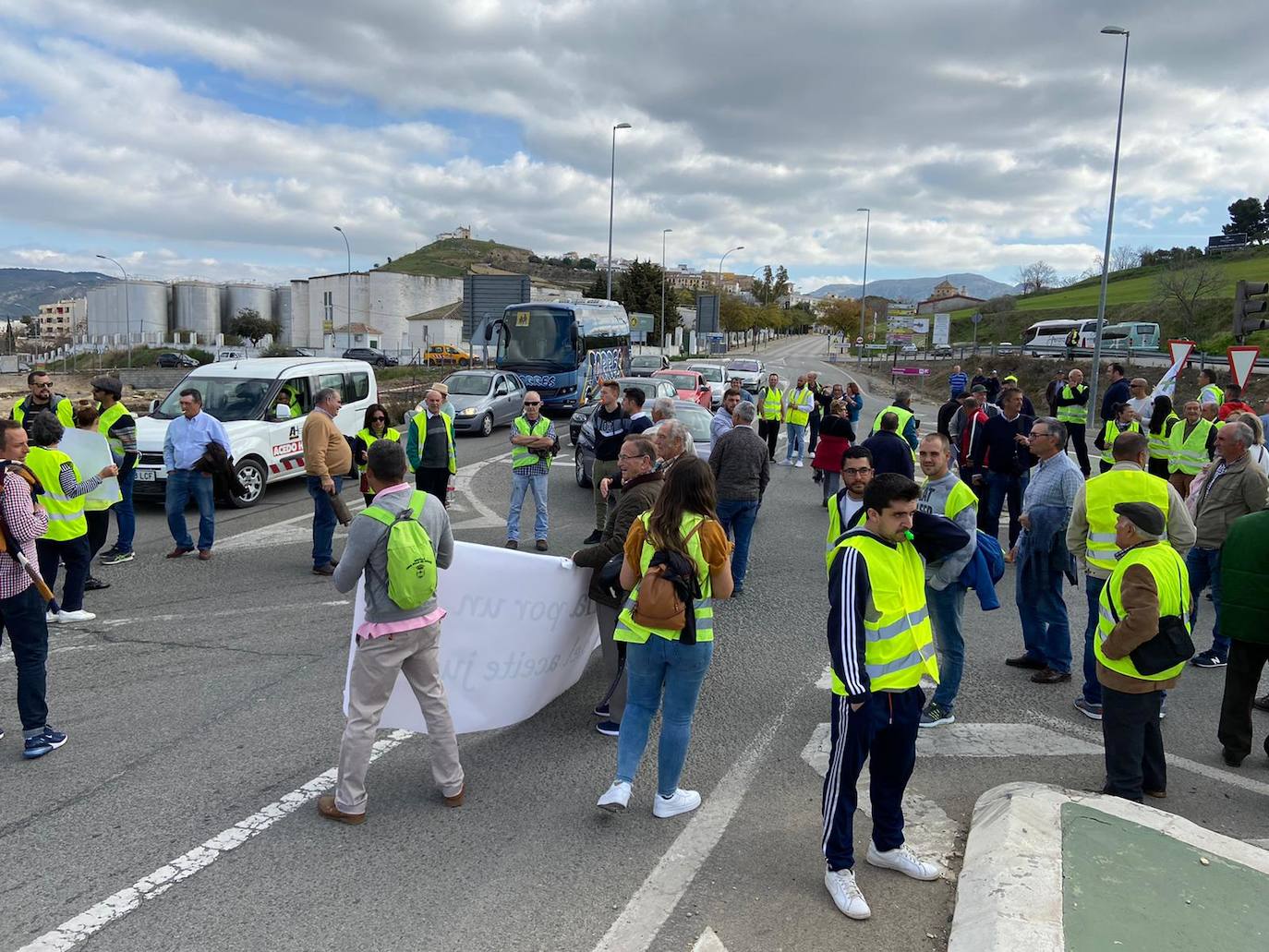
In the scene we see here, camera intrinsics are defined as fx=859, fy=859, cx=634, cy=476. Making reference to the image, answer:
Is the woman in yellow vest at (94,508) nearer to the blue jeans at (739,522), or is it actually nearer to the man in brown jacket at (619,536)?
the man in brown jacket at (619,536)

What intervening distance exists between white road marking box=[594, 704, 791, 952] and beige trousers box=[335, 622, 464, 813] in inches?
51.4

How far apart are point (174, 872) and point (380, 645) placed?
49.8 inches

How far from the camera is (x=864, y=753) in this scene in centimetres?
359

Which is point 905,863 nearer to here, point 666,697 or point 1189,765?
point 666,697

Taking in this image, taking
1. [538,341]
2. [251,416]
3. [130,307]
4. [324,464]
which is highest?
[130,307]

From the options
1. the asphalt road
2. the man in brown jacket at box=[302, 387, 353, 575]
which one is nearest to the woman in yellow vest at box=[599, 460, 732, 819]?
the asphalt road

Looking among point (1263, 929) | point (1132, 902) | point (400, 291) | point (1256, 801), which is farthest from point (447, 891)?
point (400, 291)

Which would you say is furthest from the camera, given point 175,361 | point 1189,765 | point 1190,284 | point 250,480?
point 175,361

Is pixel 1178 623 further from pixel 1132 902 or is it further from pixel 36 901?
pixel 36 901

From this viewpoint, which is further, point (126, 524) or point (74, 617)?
point (126, 524)

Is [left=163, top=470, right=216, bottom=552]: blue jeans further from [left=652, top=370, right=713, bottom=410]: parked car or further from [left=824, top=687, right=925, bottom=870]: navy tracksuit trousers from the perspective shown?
[left=652, top=370, right=713, bottom=410]: parked car

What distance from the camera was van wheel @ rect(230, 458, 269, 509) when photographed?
1188cm

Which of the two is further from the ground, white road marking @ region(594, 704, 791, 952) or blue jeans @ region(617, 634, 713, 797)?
blue jeans @ region(617, 634, 713, 797)

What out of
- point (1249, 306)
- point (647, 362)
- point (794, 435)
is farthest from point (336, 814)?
point (647, 362)
